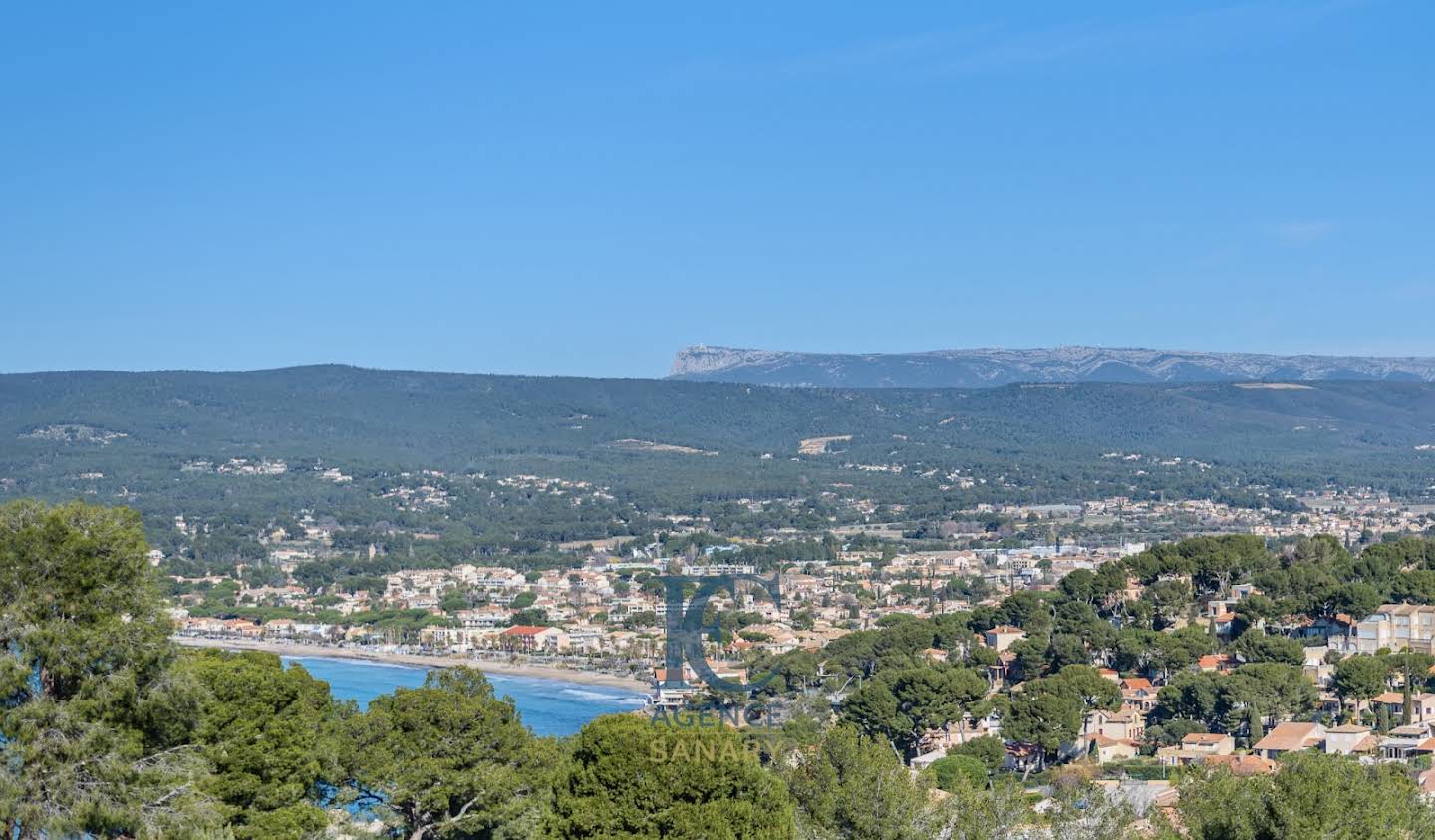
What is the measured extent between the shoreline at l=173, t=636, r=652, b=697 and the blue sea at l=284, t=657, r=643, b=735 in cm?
51

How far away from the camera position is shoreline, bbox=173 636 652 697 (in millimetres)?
53594

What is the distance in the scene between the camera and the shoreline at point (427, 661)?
53.6 m

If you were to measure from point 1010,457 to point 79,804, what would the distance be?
14361 centimetres

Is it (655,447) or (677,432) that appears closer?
(655,447)

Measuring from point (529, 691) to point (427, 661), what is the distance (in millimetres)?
10568

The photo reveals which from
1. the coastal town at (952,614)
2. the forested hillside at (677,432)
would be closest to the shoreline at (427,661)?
the coastal town at (952,614)

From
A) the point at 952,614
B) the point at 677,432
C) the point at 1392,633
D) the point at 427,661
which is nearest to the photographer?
the point at 1392,633

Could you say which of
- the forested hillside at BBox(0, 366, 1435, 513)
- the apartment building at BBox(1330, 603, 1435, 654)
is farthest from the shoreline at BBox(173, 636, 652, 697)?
the forested hillside at BBox(0, 366, 1435, 513)

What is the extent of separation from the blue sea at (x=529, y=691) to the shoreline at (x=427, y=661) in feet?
1.67

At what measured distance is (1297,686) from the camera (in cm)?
3416

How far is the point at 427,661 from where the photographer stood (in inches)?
2419

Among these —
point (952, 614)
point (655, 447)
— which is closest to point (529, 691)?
point (952, 614)

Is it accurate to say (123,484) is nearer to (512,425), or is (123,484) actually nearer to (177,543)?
(177,543)

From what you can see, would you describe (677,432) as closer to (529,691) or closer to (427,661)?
(427,661)
